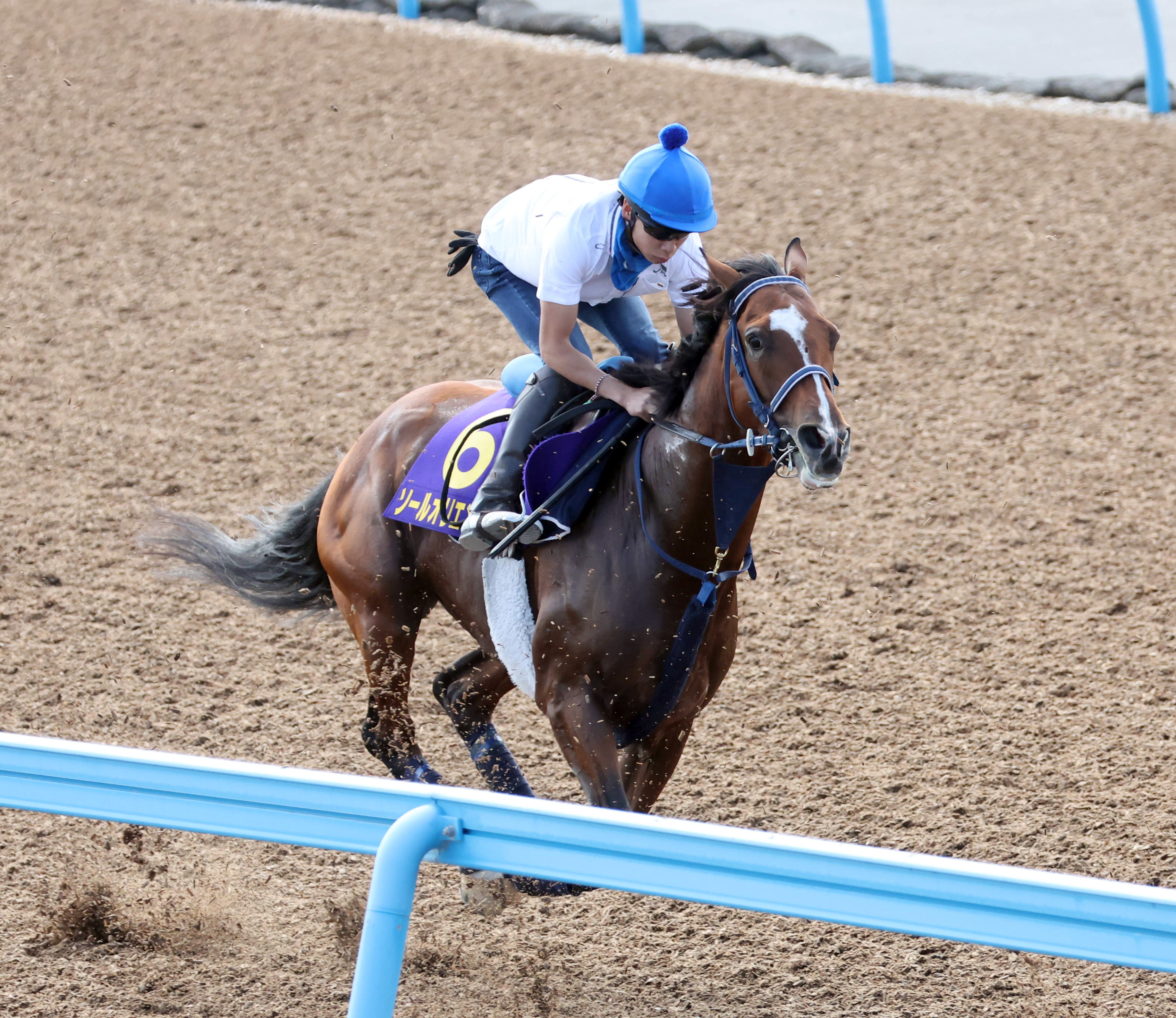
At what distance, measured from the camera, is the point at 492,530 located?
356 centimetres

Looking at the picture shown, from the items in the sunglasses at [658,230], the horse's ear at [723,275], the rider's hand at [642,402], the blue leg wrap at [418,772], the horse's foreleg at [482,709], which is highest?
the sunglasses at [658,230]

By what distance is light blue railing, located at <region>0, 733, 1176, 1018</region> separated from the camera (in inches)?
82.0

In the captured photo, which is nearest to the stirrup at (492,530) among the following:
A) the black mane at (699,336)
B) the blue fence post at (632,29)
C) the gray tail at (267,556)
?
the black mane at (699,336)

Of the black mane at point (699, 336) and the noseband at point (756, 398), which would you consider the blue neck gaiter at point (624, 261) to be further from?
the noseband at point (756, 398)

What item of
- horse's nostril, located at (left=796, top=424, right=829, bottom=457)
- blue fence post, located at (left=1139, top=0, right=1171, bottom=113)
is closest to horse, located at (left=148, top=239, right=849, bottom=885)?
horse's nostril, located at (left=796, top=424, right=829, bottom=457)

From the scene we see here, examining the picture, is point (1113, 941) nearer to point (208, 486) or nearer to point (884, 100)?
point (208, 486)

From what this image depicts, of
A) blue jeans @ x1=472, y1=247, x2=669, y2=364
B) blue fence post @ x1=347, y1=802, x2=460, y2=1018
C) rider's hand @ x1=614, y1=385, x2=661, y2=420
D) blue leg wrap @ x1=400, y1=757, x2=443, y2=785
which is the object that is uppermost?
blue jeans @ x1=472, y1=247, x2=669, y2=364

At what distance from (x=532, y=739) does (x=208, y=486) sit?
2262mm

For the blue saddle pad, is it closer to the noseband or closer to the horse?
the horse

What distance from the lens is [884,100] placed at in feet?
32.1

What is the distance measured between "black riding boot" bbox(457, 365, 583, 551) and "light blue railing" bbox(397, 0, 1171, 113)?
718cm

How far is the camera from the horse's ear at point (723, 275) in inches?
127

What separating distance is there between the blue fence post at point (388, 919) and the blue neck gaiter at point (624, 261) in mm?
1572

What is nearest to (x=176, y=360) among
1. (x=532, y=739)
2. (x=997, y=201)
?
(x=532, y=739)
